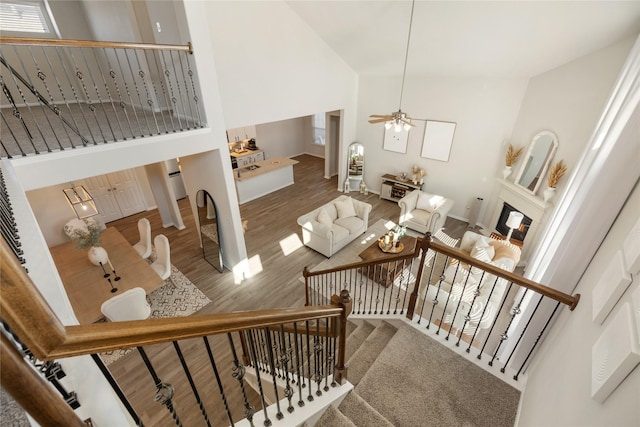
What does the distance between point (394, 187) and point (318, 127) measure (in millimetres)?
5539

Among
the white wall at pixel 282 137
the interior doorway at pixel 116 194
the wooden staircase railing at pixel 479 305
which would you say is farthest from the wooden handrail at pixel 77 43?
the white wall at pixel 282 137

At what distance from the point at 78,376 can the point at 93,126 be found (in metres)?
4.31

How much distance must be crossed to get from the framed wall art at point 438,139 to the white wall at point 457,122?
112 mm

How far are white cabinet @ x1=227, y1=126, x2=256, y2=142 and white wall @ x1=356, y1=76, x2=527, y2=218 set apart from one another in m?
4.08

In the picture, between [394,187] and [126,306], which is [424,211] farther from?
[126,306]

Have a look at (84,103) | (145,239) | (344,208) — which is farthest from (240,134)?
(145,239)

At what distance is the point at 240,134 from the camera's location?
1001cm

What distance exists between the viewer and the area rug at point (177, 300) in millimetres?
4949

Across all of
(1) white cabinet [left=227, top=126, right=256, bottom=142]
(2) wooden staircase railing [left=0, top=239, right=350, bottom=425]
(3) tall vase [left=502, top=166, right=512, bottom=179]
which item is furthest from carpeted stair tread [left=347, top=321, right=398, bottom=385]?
(1) white cabinet [left=227, top=126, right=256, bottom=142]

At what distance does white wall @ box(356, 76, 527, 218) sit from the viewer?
6.32 meters

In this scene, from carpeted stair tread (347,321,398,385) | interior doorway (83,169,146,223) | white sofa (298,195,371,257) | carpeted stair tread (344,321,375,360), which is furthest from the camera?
interior doorway (83,169,146,223)

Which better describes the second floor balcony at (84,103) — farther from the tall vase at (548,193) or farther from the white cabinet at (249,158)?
the tall vase at (548,193)

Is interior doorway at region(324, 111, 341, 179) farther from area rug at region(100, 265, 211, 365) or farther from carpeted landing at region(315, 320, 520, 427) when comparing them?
carpeted landing at region(315, 320, 520, 427)

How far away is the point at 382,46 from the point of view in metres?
6.11
